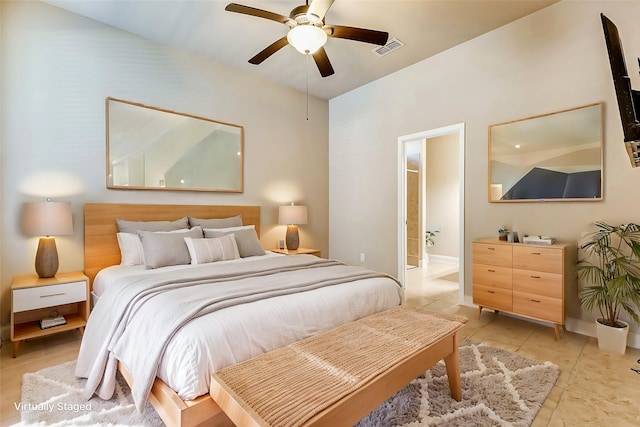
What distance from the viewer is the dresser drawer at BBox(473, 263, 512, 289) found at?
114 inches

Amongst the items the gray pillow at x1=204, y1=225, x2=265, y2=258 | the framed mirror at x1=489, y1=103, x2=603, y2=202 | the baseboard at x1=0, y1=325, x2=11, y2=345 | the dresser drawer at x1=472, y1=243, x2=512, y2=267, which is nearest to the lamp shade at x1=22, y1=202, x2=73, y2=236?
the baseboard at x1=0, y1=325, x2=11, y2=345

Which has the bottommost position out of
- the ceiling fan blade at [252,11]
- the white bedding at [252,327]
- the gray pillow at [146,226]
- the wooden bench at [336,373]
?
the wooden bench at [336,373]

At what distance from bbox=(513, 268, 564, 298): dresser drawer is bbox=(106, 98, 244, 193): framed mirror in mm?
3384

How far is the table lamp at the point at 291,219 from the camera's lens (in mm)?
4234

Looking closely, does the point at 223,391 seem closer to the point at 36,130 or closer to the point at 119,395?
the point at 119,395

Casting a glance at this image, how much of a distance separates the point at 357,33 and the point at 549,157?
2241 millimetres

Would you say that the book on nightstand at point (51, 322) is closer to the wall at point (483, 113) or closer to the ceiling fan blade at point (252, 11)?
the ceiling fan blade at point (252, 11)

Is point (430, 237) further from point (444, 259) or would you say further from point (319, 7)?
point (319, 7)

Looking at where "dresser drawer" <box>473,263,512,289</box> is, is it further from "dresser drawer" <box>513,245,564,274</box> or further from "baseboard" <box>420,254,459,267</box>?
"baseboard" <box>420,254,459,267</box>

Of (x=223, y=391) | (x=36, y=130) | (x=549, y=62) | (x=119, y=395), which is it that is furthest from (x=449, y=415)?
(x=36, y=130)

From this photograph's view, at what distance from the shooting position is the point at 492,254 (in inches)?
119

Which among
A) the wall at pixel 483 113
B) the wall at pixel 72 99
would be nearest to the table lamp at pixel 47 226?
the wall at pixel 72 99

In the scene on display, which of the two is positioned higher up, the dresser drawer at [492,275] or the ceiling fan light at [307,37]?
the ceiling fan light at [307,37]

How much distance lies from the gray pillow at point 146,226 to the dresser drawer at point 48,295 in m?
0.64
